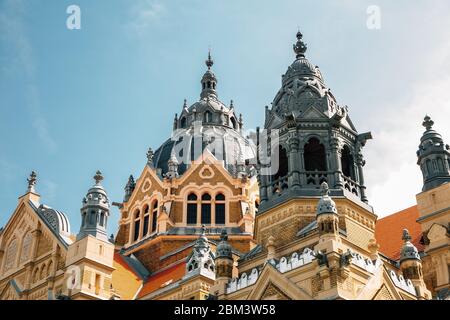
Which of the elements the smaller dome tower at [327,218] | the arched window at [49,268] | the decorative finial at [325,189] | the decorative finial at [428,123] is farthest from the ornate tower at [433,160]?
the arched window at [49,268]

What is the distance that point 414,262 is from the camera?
22.8 meters

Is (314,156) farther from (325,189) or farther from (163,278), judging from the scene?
(163,278)

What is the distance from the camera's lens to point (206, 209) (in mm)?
39312

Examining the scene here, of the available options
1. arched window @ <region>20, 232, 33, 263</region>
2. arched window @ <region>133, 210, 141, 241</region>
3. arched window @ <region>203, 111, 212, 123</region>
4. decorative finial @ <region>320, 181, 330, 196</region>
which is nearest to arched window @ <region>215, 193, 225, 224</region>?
arched window @ <region>133, 210, 141, 241</region>

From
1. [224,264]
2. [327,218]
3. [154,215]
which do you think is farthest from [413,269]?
[154,215]

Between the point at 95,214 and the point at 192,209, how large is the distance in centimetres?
1114

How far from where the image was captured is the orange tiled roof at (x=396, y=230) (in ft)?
97.6

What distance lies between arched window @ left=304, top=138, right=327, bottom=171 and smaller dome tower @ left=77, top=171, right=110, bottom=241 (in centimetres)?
934

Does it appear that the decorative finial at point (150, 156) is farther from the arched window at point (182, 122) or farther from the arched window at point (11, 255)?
the arched window at point (11, 255)

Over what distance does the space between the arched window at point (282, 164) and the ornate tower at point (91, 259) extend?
8.06 metres

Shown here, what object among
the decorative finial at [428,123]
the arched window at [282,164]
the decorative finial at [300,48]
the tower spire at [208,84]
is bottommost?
the arched window at [282,164]

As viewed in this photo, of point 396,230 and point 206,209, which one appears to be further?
point 206,209

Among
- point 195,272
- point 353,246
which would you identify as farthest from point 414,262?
point 195,272
